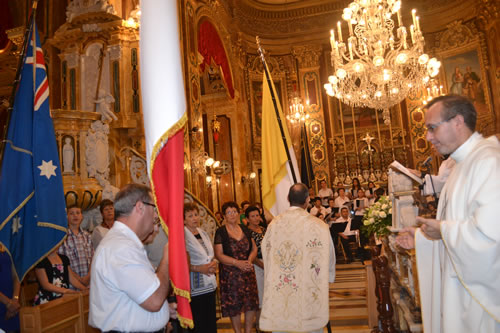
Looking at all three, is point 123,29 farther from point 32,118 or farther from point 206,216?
point 32,118

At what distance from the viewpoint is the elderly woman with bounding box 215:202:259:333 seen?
4504mm

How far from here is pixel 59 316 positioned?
10.0 ft

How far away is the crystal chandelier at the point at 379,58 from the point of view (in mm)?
8188

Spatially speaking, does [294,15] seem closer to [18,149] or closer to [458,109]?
[18,149]

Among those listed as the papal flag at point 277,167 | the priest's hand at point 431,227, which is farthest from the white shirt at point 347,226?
the priest's hand at point 431,227

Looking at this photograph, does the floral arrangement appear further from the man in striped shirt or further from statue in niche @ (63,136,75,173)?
statue in niche @ (63,136,75,173)

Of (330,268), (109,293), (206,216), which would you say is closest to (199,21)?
(206,216)

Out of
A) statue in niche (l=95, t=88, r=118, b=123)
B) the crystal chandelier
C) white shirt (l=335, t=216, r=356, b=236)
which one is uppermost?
the crystal chandelier

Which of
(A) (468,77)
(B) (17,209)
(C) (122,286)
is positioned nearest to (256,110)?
(A) (468,77)

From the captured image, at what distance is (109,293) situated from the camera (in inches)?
84.8

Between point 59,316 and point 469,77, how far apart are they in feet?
50.5

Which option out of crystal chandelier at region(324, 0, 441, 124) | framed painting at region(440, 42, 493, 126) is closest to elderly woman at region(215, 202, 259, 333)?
crystal chandelier at region(324, 0, 441, 124)

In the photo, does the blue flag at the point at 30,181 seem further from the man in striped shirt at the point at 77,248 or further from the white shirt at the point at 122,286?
the white shirt at the point at 122,286

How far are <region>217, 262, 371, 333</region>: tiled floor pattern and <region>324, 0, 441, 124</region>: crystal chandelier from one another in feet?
11.2
